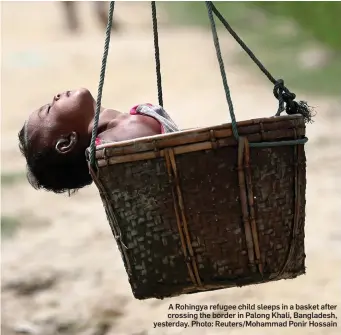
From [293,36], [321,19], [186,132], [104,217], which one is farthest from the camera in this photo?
[293,36]

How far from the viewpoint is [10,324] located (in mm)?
3166

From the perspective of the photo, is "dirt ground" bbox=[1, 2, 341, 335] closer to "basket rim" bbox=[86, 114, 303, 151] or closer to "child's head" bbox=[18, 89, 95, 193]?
"child's head" bbox=[18, 89, 95, 193]

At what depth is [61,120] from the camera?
6.49 feet

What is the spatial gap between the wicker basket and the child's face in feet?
1.23

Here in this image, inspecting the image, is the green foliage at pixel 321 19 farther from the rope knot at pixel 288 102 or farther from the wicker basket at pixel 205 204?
the wicker basket at pixel 205 204

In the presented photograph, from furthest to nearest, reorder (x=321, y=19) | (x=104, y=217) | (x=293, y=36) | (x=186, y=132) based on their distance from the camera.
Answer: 1. (x=293, y=36)
2. (x=321, y=19)
3. (x=104, y=217)
4. (x=186, y=132)

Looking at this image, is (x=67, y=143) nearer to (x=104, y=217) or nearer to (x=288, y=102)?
(x=288, y=102)

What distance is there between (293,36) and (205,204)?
28.6 ft

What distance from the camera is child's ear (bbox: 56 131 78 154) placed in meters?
1.95

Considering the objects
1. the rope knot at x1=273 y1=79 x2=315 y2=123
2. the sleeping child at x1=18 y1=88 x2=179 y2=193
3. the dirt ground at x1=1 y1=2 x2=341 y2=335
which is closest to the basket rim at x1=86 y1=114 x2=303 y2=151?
the rope knot at x1=273 y1=79 x2=315 y2=123

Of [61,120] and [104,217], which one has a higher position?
[104,217]

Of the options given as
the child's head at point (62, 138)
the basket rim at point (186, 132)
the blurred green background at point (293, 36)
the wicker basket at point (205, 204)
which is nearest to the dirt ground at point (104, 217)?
the blurred green background at point (293, 36)

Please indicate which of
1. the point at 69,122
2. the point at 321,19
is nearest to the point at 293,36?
the point at 321,19

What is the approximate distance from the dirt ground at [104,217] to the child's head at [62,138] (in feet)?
3.74
